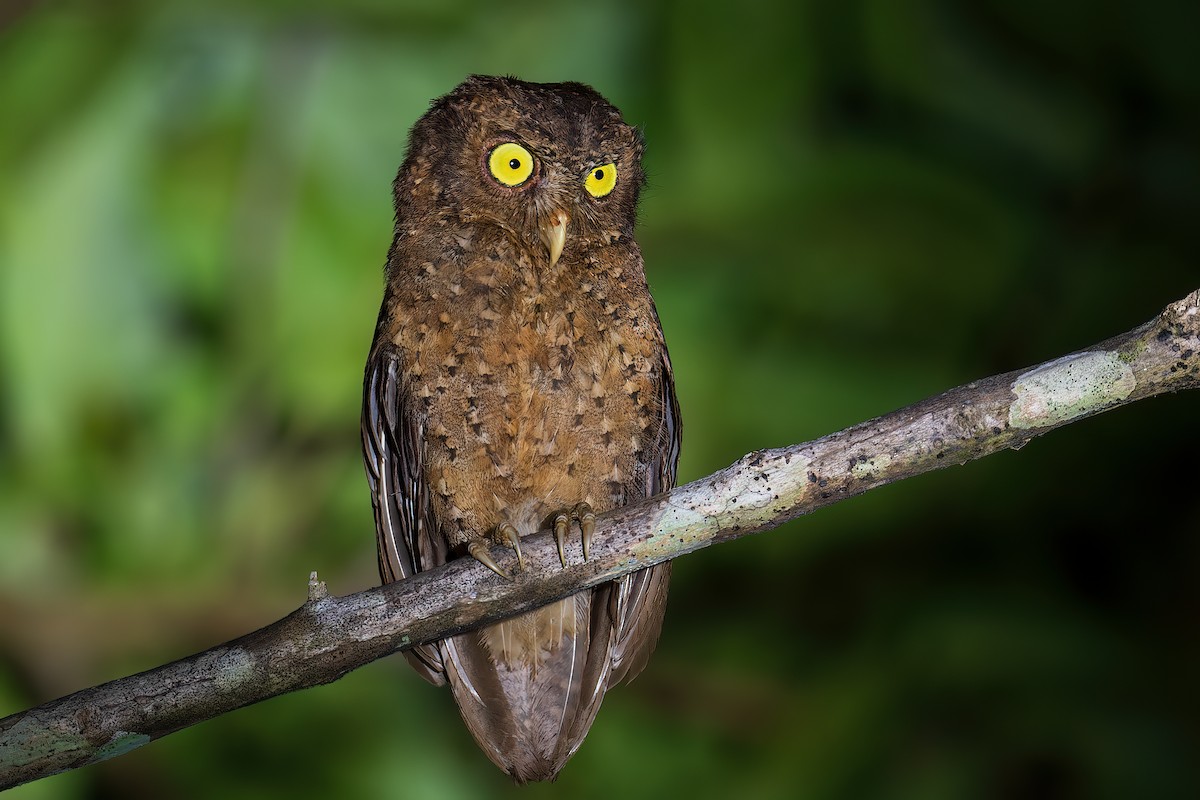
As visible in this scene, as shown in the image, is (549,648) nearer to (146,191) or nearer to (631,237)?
(631,237)

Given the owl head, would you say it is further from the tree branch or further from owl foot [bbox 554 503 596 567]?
the tree branch

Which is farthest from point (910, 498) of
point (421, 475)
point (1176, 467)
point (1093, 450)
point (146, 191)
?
point (146, 191)

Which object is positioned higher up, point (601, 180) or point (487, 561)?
point (601, 180)

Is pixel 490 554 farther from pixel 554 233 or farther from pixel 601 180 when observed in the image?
pixel 601 180

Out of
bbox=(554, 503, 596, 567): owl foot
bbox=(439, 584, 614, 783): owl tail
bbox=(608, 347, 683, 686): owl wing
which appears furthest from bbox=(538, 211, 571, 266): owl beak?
bbox=(439, 584, 614, 783): owl tail

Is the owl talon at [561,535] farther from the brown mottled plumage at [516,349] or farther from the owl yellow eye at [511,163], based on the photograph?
the owl yellow eye at [511,163]

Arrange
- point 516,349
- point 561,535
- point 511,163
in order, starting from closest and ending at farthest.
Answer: point 561,535 < point 516,349 < point 511,163

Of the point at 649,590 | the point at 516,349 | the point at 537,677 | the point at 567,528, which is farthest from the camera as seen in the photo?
→ the point at 537,677

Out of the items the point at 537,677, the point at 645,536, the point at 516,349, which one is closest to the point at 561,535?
the point at 645,536
